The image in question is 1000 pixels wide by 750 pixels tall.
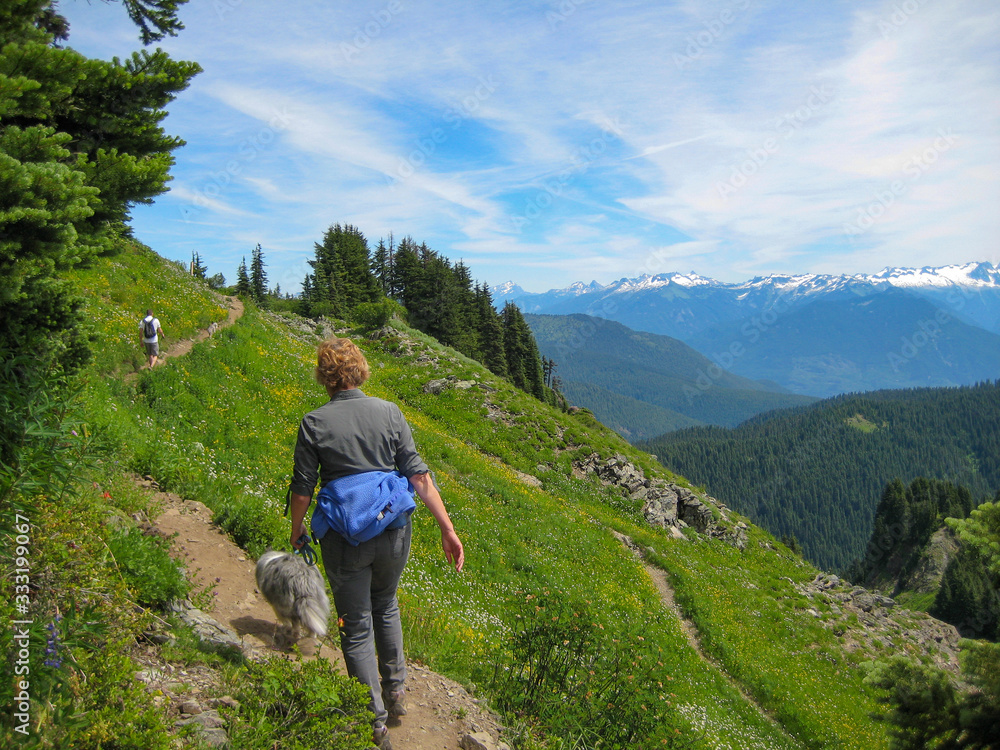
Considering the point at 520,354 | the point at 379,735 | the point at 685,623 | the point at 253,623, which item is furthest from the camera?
the point at 520,354

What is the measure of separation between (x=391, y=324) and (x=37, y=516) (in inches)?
1656

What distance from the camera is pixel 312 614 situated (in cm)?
553

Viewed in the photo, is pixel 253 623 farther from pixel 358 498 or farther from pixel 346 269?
pixel 346 269

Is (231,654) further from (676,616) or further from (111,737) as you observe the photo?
(676,616)

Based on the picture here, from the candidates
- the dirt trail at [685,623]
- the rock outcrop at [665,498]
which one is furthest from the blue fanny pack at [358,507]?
the rock outcrop at [665,498]

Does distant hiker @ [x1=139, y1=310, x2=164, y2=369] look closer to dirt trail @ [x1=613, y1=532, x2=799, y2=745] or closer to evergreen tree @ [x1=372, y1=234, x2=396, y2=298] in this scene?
dirt trail @ [x1=613, y1=532, x2=799, y2=745]

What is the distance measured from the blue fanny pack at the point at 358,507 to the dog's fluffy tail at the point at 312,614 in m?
1.73

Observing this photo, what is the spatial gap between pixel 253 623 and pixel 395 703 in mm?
2190

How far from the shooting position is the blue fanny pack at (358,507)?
4.12 meters

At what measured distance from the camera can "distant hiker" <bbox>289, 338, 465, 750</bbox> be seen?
419 centimetres

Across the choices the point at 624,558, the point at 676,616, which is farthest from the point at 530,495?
the point at 676,616

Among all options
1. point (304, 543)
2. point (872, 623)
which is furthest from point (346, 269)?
point (304, 543)

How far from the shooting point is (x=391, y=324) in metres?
45.3

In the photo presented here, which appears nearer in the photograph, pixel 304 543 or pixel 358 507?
pixel 358 507
